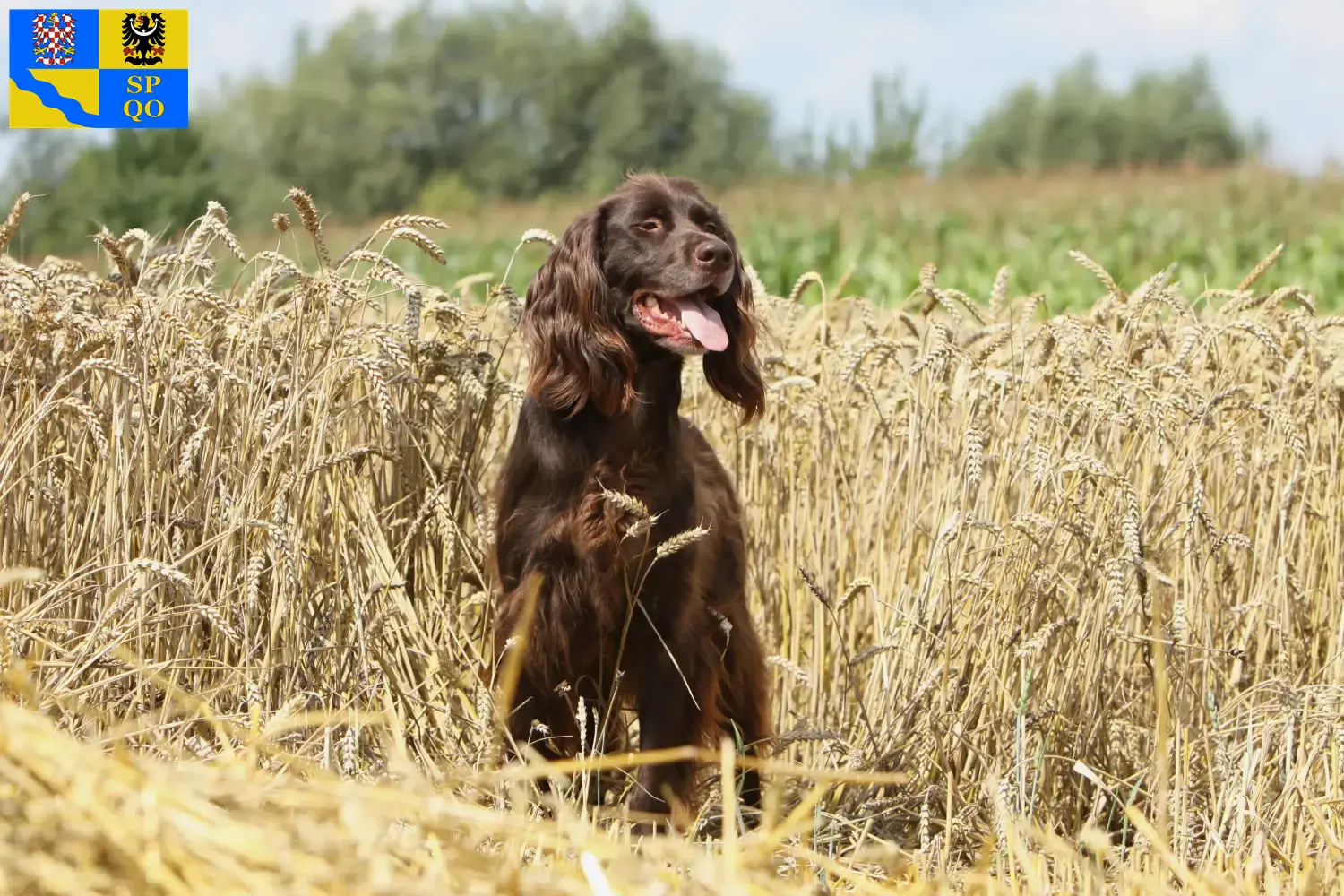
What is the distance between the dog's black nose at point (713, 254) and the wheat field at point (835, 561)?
0.51 meters

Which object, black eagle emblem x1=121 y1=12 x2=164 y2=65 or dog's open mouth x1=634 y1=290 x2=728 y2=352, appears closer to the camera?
dog's open mouth x1=634 y1=290 x2=728 y2=352

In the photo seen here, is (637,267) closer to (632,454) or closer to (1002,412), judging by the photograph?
(632,454)

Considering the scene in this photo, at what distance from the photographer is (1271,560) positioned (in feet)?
11.5

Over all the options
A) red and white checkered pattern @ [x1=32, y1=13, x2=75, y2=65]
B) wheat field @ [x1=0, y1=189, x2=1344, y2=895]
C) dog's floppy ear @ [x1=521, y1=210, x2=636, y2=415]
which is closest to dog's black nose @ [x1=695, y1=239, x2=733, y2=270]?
dog's floppy ear @ [x1=521, y1=210, x2=636, y2=415]

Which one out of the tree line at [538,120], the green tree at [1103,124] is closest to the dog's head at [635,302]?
the tree line at [538,120]

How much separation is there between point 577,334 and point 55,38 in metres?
3.66

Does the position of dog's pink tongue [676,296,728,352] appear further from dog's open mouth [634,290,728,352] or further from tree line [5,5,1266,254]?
tree line [5,5,1266,254]

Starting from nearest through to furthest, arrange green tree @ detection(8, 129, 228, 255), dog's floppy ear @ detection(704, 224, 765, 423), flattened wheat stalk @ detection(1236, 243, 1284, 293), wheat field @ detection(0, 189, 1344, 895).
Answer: wheat field @ detection(0, 189, 1344, 895) → dog's floppy ear @ detection(704, 224, 765, 423) → flattened wheat stalk @ detection(1236, 243, 1284, 293) → green tree @ detection(8, 129, 228, 255)

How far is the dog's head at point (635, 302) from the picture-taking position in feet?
9.89

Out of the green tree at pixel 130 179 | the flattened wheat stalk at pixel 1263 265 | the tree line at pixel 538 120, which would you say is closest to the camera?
the flattened wheat stalk at pixel 1263 265

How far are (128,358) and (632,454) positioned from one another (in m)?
1.16

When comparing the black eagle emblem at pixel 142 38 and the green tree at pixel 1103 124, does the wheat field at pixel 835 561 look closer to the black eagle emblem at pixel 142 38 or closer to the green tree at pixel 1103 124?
the black eagle emblem at pixel 142 38

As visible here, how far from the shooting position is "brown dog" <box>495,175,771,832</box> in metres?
2.96

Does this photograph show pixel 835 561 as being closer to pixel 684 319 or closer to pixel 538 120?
pixel 684 319
